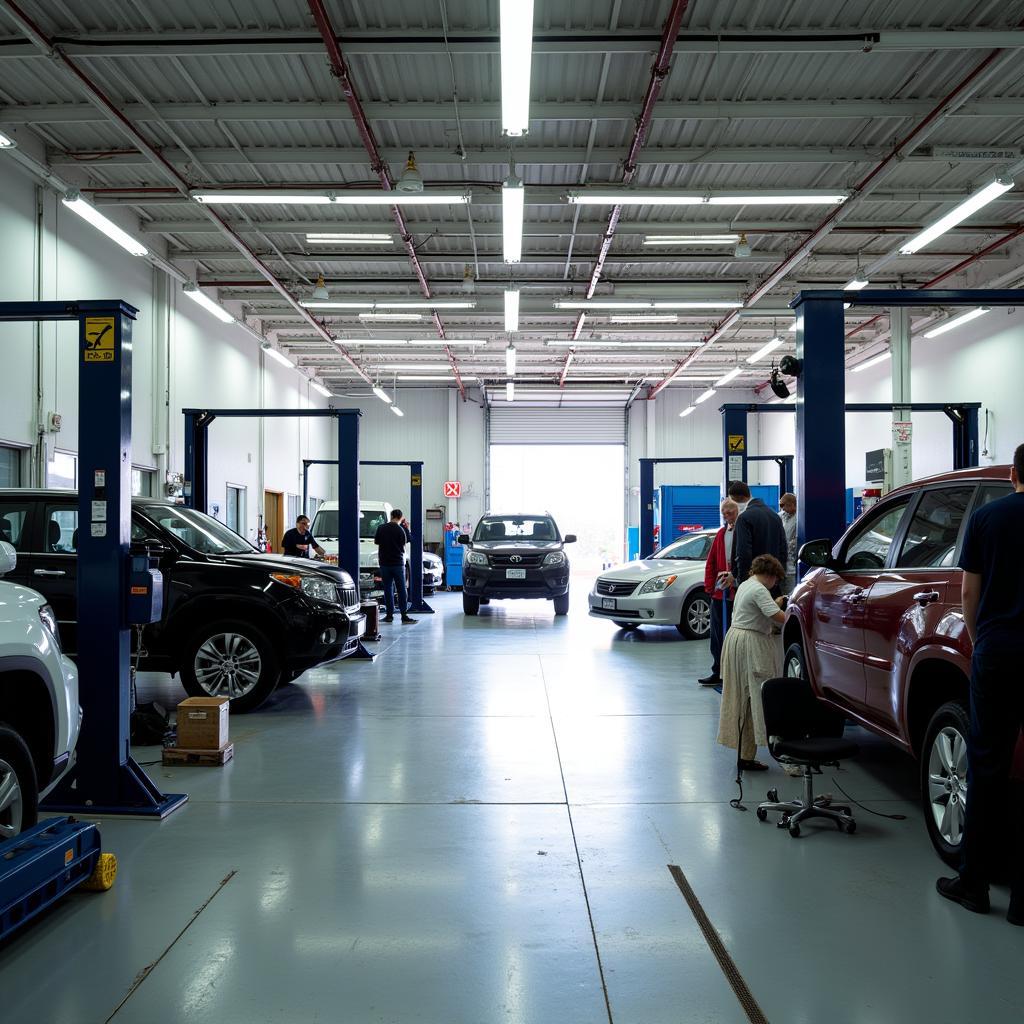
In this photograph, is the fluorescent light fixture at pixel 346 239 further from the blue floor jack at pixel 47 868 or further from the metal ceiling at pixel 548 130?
the blue floor jack at pixel 47 868

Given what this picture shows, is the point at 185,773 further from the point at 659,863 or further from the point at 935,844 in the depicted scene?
the point at 935,844

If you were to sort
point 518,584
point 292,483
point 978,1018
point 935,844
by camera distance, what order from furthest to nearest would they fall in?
point 292,483
point 518,584
point 935,844
point 978,1018

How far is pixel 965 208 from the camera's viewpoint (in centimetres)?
992

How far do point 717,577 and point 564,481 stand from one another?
19.0 m

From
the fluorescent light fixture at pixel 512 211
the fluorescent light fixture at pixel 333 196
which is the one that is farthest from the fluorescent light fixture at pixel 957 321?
the fluorescent light fixture at pixel 333 196

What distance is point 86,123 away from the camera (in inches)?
392

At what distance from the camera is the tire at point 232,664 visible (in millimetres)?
6582

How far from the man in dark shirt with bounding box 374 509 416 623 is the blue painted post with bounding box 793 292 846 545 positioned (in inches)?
290

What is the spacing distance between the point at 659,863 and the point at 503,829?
2.56 ft

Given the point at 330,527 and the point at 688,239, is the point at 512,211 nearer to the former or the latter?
the point at 688,239

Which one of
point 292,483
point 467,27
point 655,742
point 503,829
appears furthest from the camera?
point 292,483

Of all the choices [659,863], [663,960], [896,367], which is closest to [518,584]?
[896,367]

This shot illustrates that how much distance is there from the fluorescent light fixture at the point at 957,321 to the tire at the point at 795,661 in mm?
11392

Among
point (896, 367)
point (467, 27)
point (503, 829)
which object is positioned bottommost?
point (503, 829)
